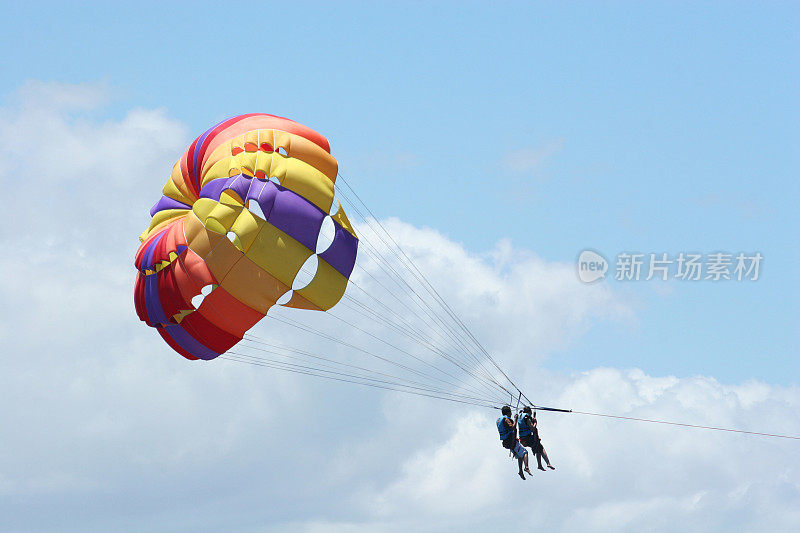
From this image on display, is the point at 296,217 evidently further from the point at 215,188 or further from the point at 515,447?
the point at 515,447

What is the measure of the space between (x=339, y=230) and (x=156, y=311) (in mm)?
4125

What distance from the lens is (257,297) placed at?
28.3m

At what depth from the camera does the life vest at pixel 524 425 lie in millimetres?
28703

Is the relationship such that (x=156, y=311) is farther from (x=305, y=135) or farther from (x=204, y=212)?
(x=305, y=135)

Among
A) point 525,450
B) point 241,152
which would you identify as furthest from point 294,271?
point 525,450

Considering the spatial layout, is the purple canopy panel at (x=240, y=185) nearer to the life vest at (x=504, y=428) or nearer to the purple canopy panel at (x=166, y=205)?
the purple canopy panel at (x=166, y=205)

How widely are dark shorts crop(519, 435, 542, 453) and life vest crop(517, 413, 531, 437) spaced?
8 centimetres

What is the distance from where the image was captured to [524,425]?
28.8 meters

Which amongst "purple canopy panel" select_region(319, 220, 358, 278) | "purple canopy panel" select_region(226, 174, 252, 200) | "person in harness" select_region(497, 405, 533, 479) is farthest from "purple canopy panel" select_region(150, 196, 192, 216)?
"person in harness" select_region(497, 405, 533, 479)

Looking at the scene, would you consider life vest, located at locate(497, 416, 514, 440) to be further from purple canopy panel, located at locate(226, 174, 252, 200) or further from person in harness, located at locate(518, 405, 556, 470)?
purple canopy panel, located at locate(226, 174, 252, 200)

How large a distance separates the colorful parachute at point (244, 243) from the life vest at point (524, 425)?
4.52 meters

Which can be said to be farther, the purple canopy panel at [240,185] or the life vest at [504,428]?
the life vest at [504,428]

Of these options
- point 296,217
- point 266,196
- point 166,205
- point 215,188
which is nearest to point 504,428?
point 296,217

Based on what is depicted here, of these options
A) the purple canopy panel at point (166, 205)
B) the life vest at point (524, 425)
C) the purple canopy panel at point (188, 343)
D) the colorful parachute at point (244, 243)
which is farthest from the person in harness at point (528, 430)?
the purple canopy panel at point (166, 205)
